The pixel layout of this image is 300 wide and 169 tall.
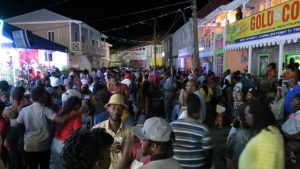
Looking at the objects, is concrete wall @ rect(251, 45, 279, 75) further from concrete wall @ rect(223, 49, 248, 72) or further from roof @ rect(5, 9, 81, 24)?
roof @ rect(5, 9, 81, 24)

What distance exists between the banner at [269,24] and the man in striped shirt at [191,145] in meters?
7.00

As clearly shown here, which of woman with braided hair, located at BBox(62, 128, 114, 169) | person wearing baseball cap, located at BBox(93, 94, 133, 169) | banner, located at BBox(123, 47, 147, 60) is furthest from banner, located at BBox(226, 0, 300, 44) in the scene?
banner, located at BBox(123, 47, 147, 60)

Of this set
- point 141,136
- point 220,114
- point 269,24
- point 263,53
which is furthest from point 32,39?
point 141,136

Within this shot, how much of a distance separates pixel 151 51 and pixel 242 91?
2898 inches

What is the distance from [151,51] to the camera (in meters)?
82.2

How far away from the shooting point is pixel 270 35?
11430 millimetres

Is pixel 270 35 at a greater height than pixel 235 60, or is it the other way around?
pixel 270 35

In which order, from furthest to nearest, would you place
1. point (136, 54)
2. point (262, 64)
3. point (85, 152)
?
point (136, 54), point (262, 64), point (85, 152)

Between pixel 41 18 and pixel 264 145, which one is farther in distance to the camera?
pixel 41 18

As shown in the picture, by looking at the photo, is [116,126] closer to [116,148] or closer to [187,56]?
[116,148]

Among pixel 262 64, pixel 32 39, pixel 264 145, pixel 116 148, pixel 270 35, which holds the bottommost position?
pixel 116 148

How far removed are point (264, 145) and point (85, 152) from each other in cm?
172

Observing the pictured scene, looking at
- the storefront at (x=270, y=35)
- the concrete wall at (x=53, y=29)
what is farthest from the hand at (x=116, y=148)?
the concrete wall at (x=53, y=29)

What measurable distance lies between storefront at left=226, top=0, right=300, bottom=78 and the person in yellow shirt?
7142mm
